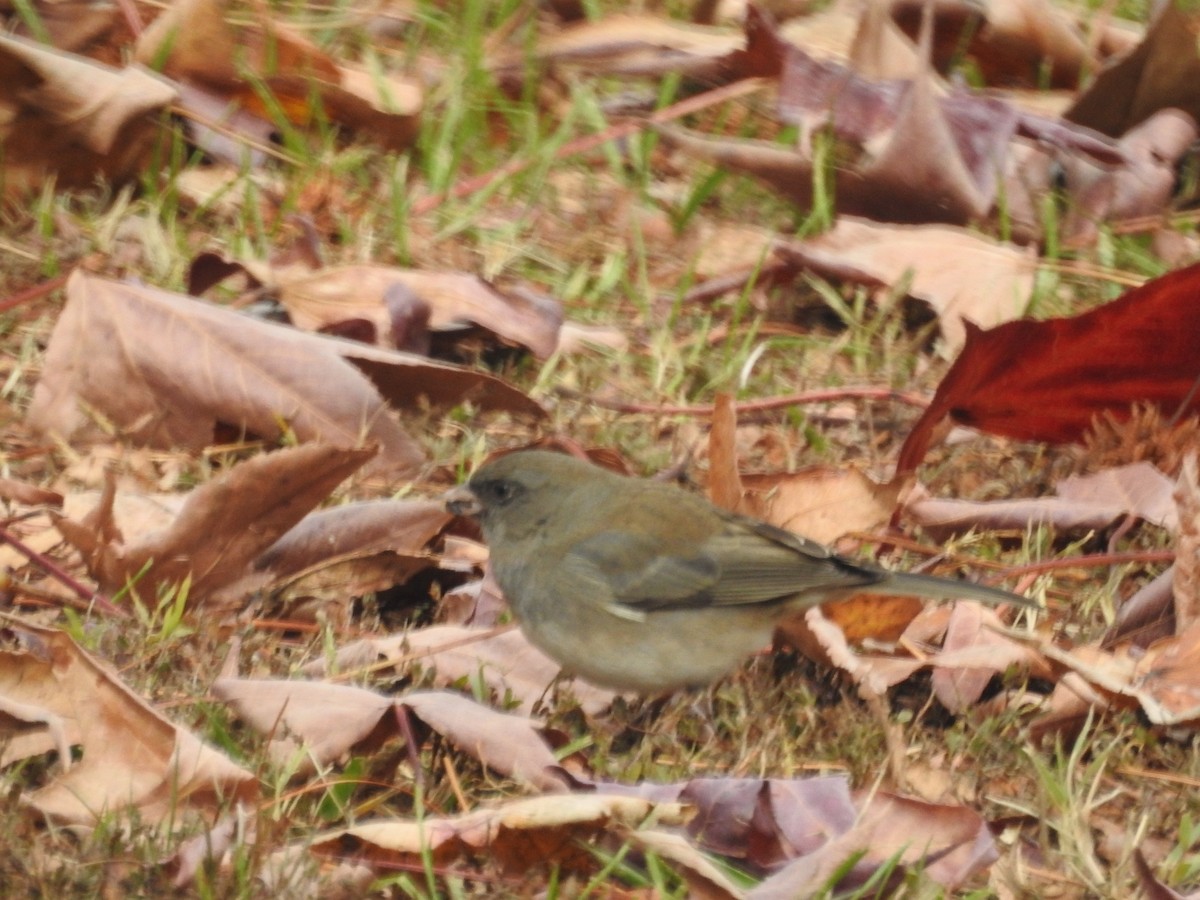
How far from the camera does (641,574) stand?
3.41 metres

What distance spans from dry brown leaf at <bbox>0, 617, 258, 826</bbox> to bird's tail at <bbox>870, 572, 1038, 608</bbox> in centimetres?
123

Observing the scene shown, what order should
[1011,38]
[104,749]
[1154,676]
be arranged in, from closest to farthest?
[104,749] → [1154,676] → [1011,38]

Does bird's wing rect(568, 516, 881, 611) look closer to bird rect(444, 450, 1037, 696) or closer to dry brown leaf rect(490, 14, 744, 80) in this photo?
bird rect(444, 450, 1037, 696)

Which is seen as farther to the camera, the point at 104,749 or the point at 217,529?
the point at 217,529

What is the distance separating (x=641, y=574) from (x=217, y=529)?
814 millimetres

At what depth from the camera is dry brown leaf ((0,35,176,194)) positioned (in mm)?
4457

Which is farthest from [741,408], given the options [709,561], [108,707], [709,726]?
[108,707]

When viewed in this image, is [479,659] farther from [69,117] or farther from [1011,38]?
[1011,38]

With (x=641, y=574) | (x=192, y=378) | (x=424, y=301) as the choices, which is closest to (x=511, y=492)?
(x=641, y=574)

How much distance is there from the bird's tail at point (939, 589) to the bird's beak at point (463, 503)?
2.67 ft

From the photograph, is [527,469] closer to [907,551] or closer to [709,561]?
[709,561]

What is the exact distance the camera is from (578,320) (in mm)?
4727

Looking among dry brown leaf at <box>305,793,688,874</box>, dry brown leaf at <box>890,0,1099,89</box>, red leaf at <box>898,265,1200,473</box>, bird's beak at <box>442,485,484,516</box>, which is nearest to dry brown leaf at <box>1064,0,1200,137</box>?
dry brown leaf at <box>890,0,1099,89</box>

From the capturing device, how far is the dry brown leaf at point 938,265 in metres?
4.55
